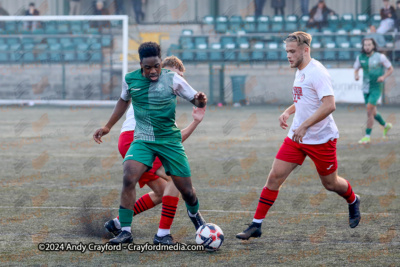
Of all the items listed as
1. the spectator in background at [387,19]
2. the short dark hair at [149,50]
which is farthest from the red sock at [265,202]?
the spectator in background at [387,19]

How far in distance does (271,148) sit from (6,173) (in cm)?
514

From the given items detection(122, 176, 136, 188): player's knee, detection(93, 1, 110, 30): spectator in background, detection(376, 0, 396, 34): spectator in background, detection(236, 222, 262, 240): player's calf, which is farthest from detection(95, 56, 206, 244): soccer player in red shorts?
detection(376, 0, 396, 34): spectator in background

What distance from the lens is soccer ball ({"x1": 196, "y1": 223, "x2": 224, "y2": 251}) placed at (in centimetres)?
503

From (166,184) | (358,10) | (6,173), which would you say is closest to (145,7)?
(358,10)

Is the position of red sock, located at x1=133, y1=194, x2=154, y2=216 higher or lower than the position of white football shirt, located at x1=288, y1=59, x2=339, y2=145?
lower

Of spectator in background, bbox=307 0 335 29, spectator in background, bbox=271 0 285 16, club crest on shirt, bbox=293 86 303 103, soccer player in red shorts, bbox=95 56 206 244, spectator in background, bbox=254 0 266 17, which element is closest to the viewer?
soccer player in red shorts, bbox=95 56 206 244

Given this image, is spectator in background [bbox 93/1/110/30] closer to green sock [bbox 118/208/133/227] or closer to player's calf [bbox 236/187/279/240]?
player's calf [bbox 236/187/279/240]

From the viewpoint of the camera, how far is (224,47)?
26609 millimetres

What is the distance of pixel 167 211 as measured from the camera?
5336 millimetres

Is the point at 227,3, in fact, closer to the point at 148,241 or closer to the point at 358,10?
the point at 358,10

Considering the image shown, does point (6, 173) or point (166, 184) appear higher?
point (166, 184)

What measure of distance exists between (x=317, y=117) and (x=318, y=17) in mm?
22408

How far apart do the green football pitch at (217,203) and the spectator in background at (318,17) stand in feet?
41.5

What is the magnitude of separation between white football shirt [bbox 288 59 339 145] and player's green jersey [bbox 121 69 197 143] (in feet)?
3.31
